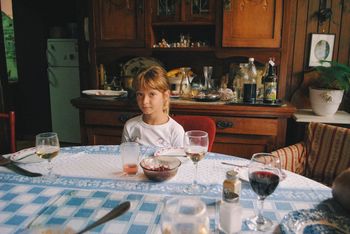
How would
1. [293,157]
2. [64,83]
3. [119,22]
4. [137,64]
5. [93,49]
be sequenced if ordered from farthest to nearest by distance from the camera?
[64,83] → [137,64] → [93,49] → [119,22] → [293,157]

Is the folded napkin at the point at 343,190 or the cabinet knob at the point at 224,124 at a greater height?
the folded napkin at the point at 343,190

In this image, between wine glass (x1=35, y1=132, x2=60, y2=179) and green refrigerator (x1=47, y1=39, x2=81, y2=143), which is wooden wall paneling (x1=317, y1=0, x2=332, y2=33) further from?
green refrigerator (x1=47, y1=39, x2=81, y2=143)

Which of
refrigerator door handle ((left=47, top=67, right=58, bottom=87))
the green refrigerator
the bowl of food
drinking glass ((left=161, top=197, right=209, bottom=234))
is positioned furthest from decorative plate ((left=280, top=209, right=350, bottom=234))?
refrigerator door handle ((left=47, top=67, right=58, bottom=87))

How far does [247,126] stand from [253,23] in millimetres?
777

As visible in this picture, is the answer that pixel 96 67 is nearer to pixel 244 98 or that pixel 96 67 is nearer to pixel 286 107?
pixel 244 98

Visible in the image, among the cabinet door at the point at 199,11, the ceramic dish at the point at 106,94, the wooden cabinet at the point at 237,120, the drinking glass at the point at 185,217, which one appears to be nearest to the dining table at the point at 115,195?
the drinking glass at the point at 185,217

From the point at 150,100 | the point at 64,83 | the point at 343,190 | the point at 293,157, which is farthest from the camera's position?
the point at 64,83

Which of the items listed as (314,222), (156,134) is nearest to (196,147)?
(314,222)

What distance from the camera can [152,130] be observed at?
167cm

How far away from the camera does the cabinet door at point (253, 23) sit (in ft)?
7.53

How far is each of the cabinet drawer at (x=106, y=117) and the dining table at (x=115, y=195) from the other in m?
1.18

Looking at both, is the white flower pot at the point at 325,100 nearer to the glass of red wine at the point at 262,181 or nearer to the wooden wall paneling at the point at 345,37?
the wooden wall paneling at the point at 345,37

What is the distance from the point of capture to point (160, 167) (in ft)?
3.64

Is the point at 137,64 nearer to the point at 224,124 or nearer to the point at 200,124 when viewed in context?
the point at 224,124
